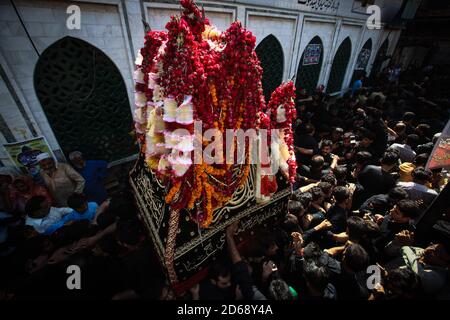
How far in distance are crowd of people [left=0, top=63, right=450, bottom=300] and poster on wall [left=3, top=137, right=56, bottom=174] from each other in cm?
19

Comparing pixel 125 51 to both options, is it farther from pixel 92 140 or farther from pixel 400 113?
pixel 400 113

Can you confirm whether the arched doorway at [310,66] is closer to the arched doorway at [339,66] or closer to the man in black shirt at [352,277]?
the arched doorway at [339,66]

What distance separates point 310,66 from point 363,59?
5.35m

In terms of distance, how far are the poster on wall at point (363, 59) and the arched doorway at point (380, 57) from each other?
1418mm

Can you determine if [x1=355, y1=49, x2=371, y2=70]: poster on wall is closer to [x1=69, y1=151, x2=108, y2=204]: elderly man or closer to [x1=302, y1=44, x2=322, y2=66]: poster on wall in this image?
[x1=302, y1=44, x2=322, y2=66]: poster on wall

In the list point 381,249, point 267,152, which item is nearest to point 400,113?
point 381,249

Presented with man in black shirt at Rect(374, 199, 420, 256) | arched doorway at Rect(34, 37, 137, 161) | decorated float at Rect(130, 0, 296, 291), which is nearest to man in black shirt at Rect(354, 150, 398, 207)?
man in black shirt at Rect(374, 199, 420, 256)

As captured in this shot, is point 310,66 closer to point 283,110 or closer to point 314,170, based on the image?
point 314,170

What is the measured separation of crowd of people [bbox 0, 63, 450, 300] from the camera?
2229 mm

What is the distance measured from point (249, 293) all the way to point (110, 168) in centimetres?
449

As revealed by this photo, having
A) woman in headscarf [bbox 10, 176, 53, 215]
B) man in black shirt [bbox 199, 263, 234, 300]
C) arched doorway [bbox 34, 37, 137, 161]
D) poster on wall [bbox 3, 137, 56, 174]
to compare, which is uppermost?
arched doorway [bbox 34, 37, 137, 161]

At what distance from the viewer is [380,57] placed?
1336cm

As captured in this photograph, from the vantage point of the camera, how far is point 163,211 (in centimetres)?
247

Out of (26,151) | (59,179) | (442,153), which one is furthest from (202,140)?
(442,153)
